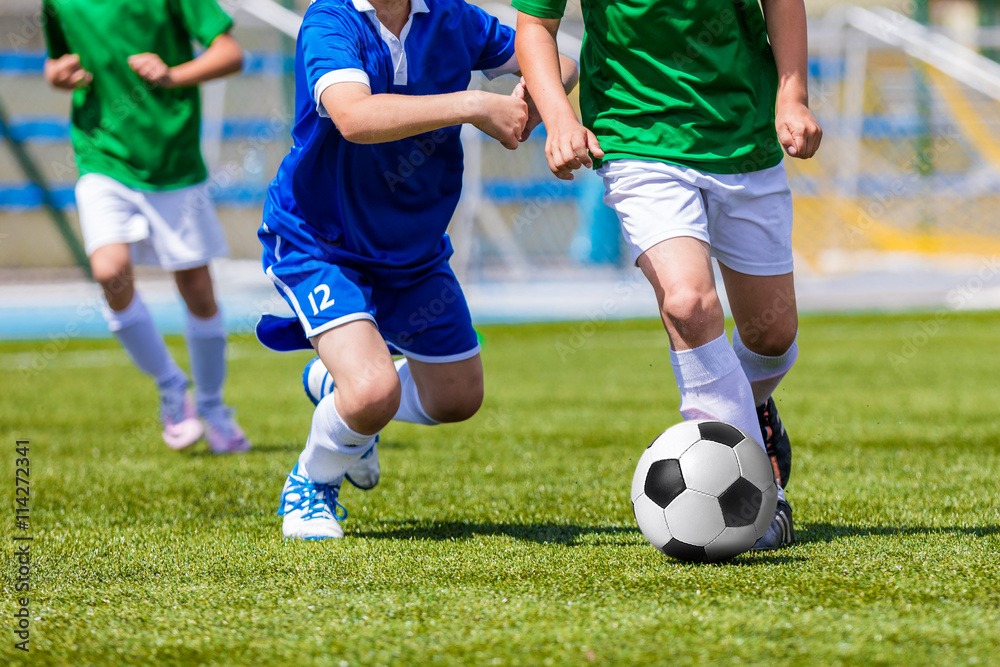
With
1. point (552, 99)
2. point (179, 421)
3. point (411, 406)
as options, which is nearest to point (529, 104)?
point (552, 99)

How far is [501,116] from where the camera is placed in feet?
8.01

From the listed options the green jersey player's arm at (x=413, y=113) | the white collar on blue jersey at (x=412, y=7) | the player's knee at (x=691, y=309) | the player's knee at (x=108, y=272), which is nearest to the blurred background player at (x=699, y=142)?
the player's knee at (x=691, y=309)

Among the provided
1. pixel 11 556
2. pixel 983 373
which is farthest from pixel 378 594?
pixel 983 373

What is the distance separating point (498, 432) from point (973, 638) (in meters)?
3.27

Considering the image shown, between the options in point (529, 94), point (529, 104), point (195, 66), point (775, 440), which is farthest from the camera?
point (195, 66)

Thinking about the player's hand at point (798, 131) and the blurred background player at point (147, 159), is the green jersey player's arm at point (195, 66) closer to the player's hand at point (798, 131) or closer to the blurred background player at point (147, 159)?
the blurred background player at point (147, 159)

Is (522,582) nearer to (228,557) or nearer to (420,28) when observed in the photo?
(228,557)

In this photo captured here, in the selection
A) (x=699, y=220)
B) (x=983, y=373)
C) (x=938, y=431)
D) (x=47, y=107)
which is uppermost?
(x=699, y=220)

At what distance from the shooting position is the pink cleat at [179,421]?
448 centimetres

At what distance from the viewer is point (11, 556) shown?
2.68 meters

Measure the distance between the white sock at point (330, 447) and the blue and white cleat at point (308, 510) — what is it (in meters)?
0.03

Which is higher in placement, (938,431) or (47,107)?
(938,431)

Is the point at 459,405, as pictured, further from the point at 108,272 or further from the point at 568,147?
the point at 108,272

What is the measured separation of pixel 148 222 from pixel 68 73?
62 centimetres
